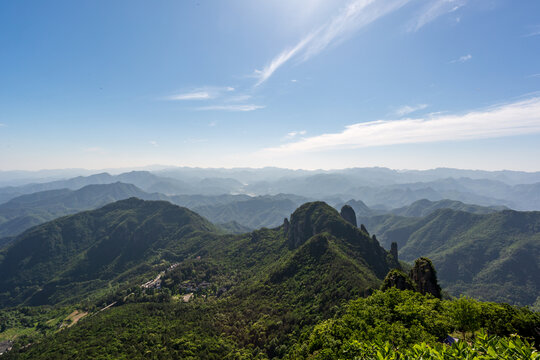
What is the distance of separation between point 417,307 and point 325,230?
104355 millimetres

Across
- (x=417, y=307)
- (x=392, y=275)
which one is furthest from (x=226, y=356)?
(x=417, y=307)

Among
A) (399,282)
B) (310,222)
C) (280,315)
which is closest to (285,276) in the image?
(280,315)

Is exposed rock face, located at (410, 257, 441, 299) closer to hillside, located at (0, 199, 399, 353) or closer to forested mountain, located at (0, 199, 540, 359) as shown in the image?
forested mountain, located at (0, 199, 540, 359)

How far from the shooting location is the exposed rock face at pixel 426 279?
54.2 m

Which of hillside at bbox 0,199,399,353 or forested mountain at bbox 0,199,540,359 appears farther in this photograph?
hillside at bbox 0,199,399,353

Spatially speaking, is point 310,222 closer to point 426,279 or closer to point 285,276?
point 285,276

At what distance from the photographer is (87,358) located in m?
71.8

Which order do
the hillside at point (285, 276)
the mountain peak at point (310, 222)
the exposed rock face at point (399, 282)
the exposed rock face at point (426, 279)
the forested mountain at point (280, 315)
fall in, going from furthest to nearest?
the mountain peak at point (310, 222) < the hillside at point (285, 276) < the exposed rock face at point (399, 282) < the exposed rock face at point (426, 279) < the forested mountain at point (280, 315)

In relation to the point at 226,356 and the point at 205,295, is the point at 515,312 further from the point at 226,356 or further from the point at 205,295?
the point at 205,295

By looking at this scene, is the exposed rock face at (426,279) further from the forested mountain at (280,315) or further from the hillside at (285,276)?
the hillside at (285,276)

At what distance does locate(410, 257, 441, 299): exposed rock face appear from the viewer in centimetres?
5419

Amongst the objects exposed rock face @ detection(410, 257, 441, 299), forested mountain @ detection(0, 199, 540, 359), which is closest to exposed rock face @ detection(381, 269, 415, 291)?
exposed rock face @ detection(410, 257, 441, 299)

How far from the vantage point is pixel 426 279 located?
180 feet

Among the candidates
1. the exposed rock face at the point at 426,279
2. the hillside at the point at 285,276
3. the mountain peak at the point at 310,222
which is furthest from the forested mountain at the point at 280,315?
the exposed rock face at the point at 426,279
